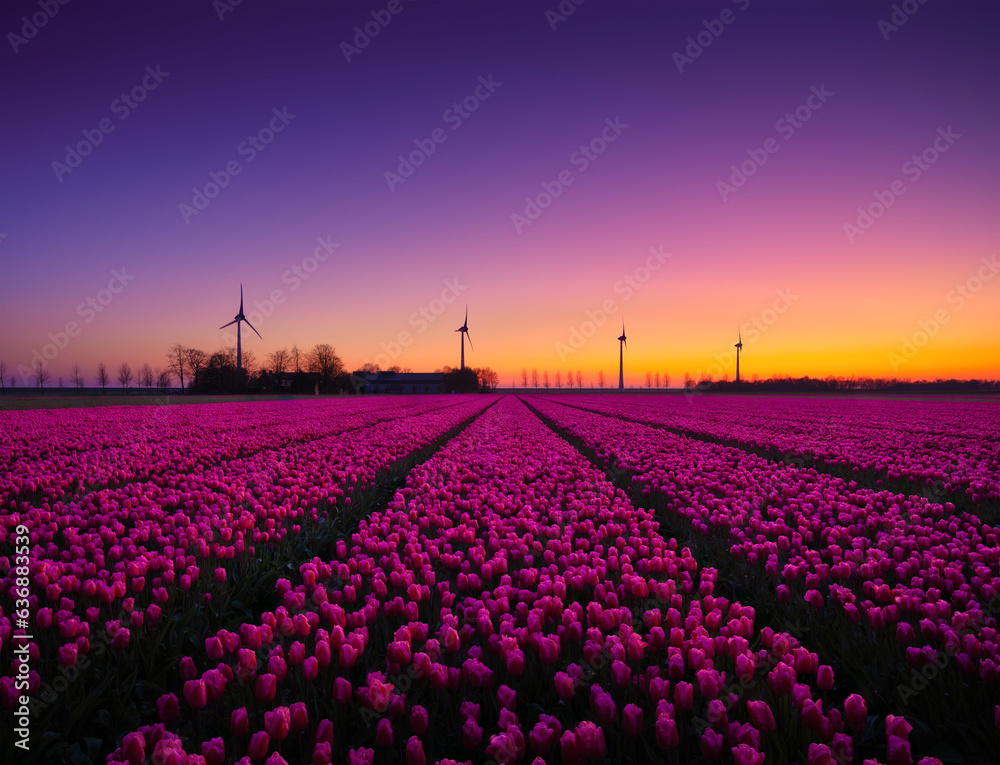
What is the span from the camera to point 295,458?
11.0 meters

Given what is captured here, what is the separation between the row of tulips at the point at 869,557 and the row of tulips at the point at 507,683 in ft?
2.04

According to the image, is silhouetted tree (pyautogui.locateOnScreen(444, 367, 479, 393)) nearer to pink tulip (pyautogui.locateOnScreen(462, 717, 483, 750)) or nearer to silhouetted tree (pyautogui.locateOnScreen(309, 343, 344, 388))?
silhouetted tree (pyautogui.locateOnScreen(309, 343, 344, 388))

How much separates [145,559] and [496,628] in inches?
117

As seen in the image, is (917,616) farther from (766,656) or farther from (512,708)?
(512,708)

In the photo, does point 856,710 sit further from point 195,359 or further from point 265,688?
point 195,359

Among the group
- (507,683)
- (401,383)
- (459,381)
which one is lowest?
(507,683)


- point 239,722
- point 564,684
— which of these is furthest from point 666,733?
point 239,722

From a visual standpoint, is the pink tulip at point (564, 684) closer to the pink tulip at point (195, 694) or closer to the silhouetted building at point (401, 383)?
the pink tulip at point (195, 694)

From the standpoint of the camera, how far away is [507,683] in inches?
114

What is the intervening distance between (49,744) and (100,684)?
1.31 feet

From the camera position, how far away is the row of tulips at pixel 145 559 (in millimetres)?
3156

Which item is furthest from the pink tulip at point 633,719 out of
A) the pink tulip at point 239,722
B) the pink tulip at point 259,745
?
the pink tulip at point 239,722

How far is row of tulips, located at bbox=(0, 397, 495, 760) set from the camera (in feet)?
10.4

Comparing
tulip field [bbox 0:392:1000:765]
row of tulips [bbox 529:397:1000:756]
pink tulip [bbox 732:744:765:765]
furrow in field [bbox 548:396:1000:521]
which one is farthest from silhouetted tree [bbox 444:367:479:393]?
pink tulip [bbox 732:744:765:765]
